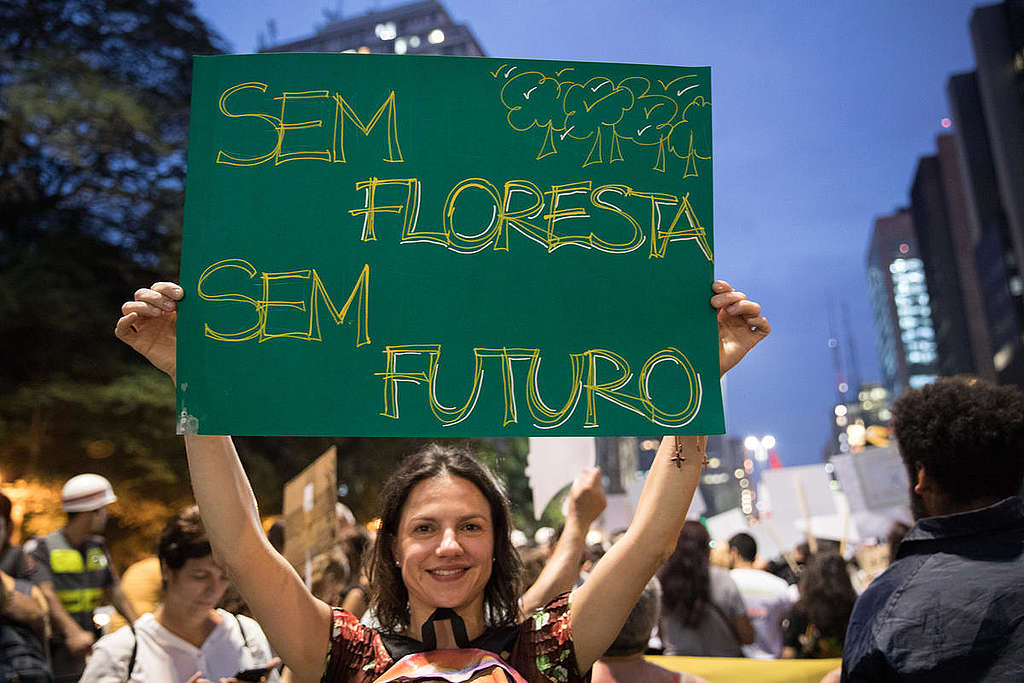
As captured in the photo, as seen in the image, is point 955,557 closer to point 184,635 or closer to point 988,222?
point 184,635

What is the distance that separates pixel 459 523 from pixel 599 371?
1.86ft

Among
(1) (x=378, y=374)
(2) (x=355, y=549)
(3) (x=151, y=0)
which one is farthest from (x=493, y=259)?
(3) (x=151, y=0)

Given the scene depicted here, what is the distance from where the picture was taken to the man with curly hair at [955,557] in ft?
7.84

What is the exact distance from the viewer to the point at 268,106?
2.52 m

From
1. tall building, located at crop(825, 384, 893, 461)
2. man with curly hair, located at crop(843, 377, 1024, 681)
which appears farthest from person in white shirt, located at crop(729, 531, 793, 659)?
tall building, located at crop(825, 384, 893, 461)

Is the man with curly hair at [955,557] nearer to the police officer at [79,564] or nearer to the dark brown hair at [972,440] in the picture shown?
the dark brown hair at [972,440]

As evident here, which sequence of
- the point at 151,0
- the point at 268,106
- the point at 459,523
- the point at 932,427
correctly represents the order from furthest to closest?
1. the point at 151,0
2. the point at 932,427
3. the point at 268,106
4. the point at 459,523

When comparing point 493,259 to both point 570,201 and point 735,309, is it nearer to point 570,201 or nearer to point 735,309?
point 570,201

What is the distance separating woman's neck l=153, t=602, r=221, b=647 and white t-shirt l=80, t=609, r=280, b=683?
2cm

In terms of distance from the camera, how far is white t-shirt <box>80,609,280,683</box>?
10.4 ft

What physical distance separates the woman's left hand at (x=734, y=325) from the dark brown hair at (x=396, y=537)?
0.76 meters

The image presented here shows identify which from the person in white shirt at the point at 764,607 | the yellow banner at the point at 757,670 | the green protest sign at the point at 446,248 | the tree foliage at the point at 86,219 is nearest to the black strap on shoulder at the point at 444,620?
the green protest sign at the point at 446,248

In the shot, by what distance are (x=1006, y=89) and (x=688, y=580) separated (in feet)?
177

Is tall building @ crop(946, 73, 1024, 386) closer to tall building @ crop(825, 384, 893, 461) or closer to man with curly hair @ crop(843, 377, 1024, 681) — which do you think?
tall building @ crop(825, 384, 893, 461)
